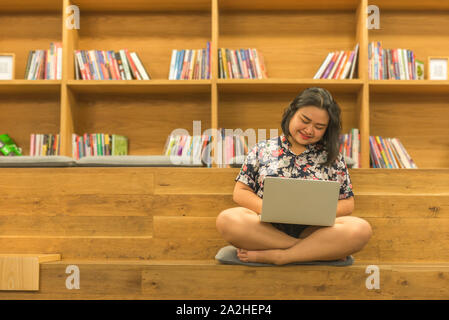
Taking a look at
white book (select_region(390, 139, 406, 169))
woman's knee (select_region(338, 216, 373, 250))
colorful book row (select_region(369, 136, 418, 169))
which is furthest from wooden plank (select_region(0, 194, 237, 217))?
white book (select_region(390, 139, 406, 169))

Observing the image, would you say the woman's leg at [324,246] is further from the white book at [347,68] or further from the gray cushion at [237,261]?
the white book at [347,68]

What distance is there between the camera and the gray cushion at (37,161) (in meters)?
2.09

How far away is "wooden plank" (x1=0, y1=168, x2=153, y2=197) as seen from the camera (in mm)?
2059

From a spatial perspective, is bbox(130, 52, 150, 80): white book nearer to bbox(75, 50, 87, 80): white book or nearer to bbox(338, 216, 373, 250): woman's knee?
bbox(75, 50, 87, 80): white book

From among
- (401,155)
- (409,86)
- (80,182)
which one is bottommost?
(80,182)

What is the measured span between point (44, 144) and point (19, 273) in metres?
1.42

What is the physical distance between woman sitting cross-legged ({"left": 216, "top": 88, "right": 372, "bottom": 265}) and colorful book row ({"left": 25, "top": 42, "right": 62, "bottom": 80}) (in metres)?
1.56

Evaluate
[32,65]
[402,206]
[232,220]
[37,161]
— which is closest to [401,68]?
[402,206]

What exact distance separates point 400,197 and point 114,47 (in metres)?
2.01

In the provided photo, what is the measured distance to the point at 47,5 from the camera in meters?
3.17

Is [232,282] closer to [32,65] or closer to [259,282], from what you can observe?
[259,282]

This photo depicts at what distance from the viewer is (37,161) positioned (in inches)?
83.0

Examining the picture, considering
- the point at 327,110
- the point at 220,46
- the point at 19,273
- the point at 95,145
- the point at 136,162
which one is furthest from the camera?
the point at 220,46
